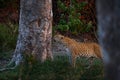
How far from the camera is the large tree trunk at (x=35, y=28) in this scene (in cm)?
1007

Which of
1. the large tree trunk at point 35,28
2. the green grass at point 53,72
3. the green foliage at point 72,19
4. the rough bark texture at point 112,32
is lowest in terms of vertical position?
the green grass at point 53,72

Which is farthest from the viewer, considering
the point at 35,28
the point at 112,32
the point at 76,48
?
the point at 76,48

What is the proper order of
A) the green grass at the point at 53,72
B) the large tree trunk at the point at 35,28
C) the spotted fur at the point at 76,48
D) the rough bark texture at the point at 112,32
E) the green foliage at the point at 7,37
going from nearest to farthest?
the rough bark texture at the point at 112,32, the green grass at the point at 53,72, the large tree trunk at the point at 35,28, the spotted fur at the point at 76,48, the green foliage at the point at 7,37

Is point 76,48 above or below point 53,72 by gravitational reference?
above

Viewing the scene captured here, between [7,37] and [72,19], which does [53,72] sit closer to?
[7,37]

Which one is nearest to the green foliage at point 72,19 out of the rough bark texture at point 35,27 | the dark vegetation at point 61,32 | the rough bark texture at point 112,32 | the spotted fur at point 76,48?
the dark vegetation at point 61,32

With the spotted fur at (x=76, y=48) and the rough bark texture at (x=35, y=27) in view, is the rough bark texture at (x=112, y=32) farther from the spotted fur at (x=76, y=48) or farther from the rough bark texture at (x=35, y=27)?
the spotted fur at (x=76, y=48)

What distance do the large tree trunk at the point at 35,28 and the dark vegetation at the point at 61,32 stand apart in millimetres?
338

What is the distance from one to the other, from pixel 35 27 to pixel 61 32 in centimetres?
723

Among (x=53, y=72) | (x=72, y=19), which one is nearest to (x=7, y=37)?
(x=72, y=19)

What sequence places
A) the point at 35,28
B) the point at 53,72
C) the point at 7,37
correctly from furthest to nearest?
the point at 7,37
the point at 35,28
the point at 53,72

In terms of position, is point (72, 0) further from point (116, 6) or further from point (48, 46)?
point (116, 6)

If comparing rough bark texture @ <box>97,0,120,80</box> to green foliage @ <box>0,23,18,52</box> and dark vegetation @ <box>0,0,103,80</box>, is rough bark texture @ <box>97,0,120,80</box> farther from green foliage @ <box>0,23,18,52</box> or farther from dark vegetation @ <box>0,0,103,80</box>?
green foliage @ <box>0,23,18,52</box>

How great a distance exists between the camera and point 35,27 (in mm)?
10078
